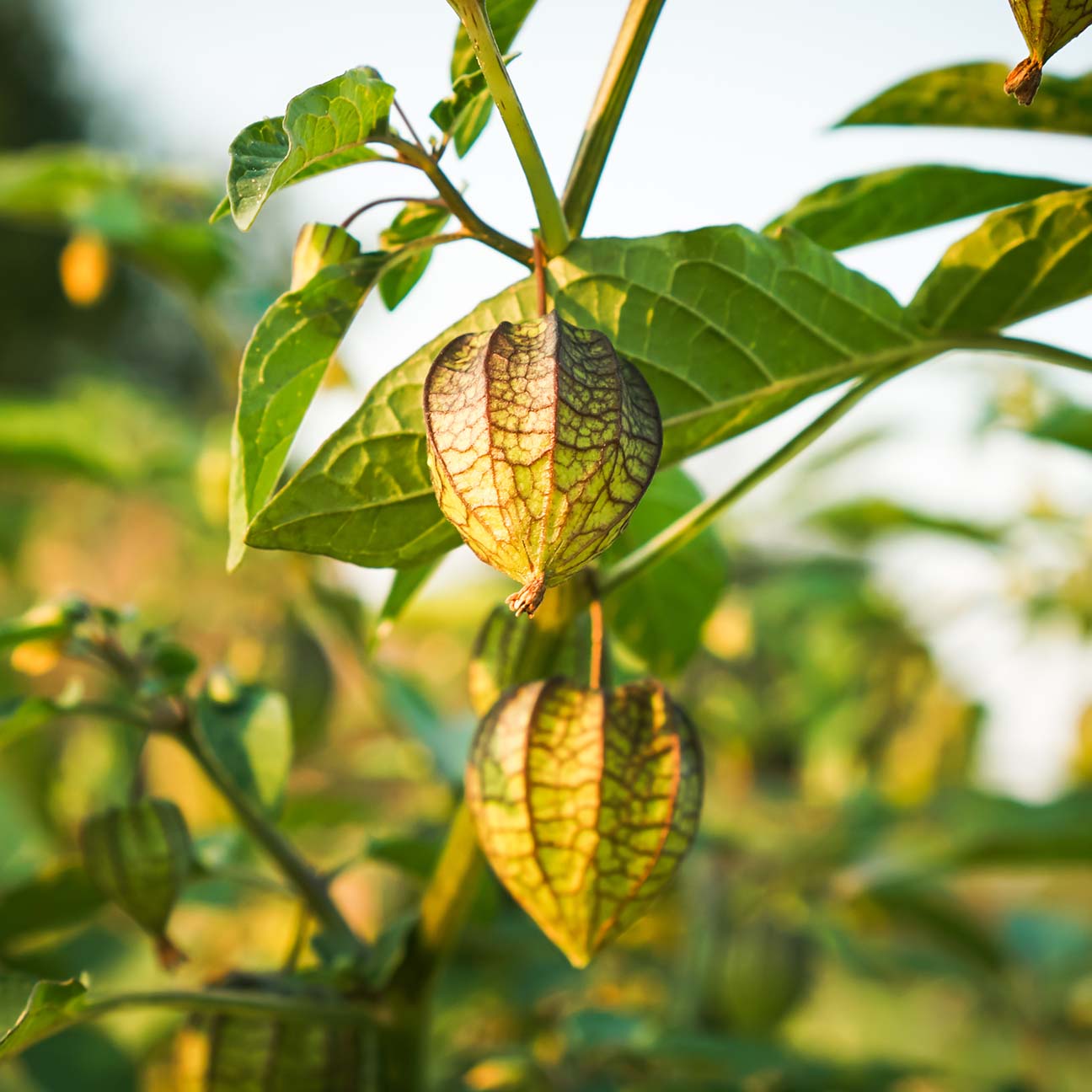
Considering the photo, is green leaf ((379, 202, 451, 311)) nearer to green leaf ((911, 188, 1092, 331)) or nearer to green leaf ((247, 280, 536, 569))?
green leaf ((247, 280, 536, 569))

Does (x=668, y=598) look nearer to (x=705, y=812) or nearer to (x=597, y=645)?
(x=597, y=645)

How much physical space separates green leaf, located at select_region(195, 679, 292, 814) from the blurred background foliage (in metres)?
0.05

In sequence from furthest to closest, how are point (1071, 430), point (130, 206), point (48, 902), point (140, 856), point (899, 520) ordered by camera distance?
point (899, 520), point (130, 206), point (1071, 430), point (48, 902), point (140, 856)

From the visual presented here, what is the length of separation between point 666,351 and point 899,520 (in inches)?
41.5

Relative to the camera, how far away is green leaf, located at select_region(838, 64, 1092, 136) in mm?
563

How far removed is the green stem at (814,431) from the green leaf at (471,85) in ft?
0.62

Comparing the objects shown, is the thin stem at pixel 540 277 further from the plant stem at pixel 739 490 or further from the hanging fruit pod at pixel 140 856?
the hanging fruit pod at pixel 140 856

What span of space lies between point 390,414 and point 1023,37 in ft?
0.82

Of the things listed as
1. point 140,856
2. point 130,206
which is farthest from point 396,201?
point 130,206

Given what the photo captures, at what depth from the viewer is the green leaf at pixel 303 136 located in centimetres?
38

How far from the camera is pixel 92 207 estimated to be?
1.12 metres

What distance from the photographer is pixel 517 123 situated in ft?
1.34

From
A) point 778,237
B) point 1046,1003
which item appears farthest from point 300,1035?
point 1046,1003

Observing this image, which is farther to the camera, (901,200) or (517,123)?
(901,200)
